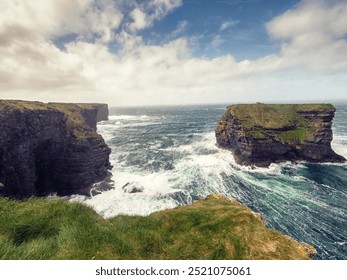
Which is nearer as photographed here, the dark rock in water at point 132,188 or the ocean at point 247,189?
the ocean at point 247,189

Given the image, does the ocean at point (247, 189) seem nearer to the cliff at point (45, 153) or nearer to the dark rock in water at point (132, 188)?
the dark rock in water at point (132, 188)

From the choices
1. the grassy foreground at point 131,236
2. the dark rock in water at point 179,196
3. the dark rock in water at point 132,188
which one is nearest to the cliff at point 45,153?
the dark rock in water at point 132,188

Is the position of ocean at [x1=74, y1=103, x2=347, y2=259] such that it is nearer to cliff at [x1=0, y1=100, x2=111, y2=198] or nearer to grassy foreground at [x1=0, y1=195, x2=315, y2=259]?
cliff at [x1=0, y1=100, x2=111, y2=198]

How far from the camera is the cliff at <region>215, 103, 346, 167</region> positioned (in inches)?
2650

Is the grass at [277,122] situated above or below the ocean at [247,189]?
above

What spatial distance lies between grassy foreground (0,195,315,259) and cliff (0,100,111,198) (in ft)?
121

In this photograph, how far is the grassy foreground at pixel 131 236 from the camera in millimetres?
7935

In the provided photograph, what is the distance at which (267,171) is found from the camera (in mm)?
60906

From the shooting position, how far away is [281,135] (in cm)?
7106

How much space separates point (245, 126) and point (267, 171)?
62.1ft

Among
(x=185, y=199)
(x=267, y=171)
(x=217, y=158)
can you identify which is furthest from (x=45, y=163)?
(x=267, y=171)

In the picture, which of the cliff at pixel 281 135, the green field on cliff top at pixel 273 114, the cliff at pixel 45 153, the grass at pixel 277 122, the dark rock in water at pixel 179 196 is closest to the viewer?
the cliff at pixel 45 153

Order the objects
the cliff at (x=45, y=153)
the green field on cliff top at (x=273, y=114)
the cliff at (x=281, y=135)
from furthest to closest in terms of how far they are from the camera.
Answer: the green field on cliff top at (x=273, y=114)
the cliff at (x=281, y=135)
the cliff at (x=45, y=153)

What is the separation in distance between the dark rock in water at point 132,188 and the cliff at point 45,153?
28.1 ft
